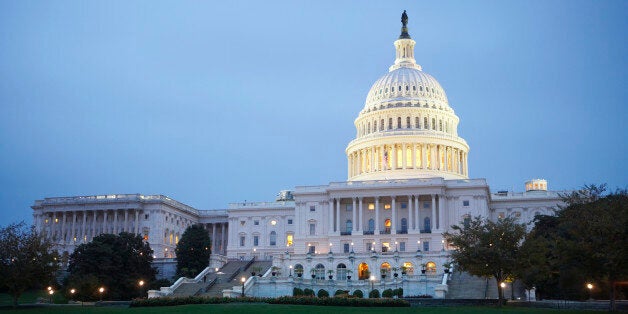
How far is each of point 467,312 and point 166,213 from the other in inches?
3646

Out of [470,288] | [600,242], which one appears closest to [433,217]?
[470,288]

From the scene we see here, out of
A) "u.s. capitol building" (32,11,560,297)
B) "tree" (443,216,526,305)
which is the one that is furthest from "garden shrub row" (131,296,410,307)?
"u.s. capitol building" (32,11,560,297)

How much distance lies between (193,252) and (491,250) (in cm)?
5310

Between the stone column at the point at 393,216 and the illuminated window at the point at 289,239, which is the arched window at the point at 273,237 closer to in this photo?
the illuminated window at the point at 289,239

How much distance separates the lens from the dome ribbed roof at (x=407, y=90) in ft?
447

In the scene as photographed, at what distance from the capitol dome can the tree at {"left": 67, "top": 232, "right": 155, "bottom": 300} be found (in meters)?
45.0

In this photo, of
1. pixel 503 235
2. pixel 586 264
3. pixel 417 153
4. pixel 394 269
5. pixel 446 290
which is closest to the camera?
pixel 586 264

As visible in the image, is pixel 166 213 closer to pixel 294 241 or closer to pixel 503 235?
pixel 294 241

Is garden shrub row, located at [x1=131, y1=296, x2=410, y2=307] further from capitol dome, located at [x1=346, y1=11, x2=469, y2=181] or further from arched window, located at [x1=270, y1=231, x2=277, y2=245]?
arched window, located at [x1=270, y1=231, x2=277, y2=245]

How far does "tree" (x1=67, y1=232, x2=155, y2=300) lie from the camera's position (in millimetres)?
90188

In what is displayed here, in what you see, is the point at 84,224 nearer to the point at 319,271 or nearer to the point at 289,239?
the point at 289,239

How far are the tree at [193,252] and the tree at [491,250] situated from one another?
48257 millimetres

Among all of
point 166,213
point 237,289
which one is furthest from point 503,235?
point 166,213

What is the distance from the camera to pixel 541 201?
125 m
